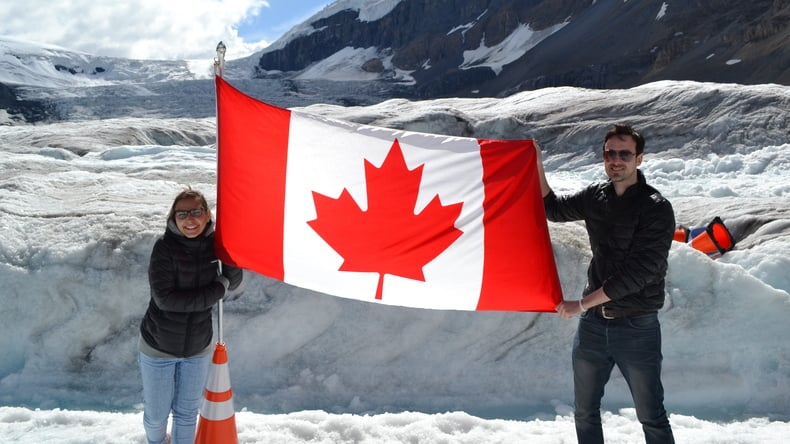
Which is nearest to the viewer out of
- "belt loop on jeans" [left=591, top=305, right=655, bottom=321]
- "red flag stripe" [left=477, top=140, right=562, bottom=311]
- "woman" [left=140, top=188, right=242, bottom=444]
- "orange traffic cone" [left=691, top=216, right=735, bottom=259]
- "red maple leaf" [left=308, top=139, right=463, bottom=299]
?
"belt loop on jeans" [left=591, top=305, right=655, bottom=321]

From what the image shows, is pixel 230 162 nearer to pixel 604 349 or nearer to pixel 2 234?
pixel 604 349

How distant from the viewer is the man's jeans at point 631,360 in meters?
2.54

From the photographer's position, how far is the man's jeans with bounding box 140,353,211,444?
9.03 ft

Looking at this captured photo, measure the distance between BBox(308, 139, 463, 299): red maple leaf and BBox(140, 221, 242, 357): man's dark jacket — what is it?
641mm

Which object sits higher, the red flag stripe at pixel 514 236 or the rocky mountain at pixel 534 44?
the rocky mountain at pixel 534 44

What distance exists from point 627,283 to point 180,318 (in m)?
1.93

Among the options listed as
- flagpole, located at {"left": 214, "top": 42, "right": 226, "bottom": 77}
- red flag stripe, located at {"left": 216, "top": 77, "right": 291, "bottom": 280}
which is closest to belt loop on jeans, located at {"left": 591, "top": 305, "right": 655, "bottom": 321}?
red flag stripe, located at {"left": 216, "top": 77, "right": 291, "bottom": 280}

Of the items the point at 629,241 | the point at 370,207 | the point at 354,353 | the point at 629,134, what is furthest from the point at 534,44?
the point at 629,241

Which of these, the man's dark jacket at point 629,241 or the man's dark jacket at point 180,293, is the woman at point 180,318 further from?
the man's dark jacket at point 629,241

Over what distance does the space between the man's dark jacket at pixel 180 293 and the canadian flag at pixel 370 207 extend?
0.24 m

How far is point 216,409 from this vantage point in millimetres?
2961

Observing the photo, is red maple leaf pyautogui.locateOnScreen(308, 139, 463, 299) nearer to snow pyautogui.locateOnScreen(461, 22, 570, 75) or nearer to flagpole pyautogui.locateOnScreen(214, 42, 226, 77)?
flagpole pyautogui.locateOnScreen(214, 42, 226, 77)

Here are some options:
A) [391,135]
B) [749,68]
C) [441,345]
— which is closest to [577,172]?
[441,345]

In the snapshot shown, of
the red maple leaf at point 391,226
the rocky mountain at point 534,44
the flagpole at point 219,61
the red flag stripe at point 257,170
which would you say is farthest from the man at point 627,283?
the rocky mountain at point 534,44
